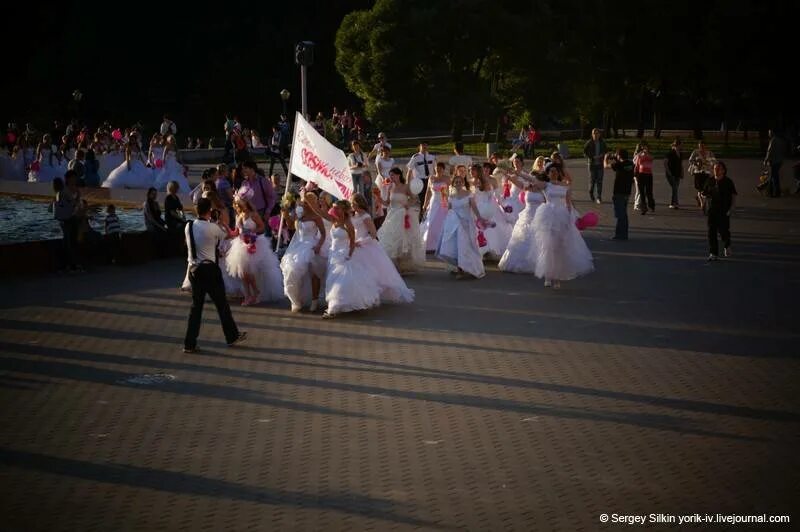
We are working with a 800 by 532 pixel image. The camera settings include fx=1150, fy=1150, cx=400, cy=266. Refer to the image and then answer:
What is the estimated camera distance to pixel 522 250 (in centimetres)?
2103

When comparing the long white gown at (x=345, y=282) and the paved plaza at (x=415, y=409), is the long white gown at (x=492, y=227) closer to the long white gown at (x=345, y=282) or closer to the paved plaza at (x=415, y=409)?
the paved plaza at (x=415, y=409)

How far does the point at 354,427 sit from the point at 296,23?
57.8 meters

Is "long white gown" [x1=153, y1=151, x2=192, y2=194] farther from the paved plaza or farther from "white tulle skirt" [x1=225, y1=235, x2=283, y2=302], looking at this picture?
"white tulle skirt" [x1=225, y1=235, x2=283, y2=302]

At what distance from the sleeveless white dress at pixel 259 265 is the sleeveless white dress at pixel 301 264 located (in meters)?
0.73

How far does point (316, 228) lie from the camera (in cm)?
1762

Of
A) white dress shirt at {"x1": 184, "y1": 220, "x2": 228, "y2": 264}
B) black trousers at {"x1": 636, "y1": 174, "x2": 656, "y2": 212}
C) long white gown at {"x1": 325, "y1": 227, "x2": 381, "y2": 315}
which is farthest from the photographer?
black trousers at {"x1": 636, "y1": 174, "x2": 656, "y2": 212}

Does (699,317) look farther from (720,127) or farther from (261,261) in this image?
(720,127)

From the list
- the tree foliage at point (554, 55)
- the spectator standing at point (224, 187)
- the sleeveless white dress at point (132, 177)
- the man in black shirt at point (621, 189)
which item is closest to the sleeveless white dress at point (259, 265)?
the spectator standing at point (224, 187)

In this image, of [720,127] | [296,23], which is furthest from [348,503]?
[720,127]

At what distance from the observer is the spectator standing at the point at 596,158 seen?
101ft

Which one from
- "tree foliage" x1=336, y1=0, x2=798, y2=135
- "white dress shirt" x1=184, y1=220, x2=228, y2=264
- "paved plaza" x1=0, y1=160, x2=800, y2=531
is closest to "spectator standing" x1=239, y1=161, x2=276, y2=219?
"paved plaza" x1=0, y1=160, x2=800, y2=531

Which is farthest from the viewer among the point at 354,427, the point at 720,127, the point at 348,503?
the point at 720,127

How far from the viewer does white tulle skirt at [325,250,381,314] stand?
16812 mm

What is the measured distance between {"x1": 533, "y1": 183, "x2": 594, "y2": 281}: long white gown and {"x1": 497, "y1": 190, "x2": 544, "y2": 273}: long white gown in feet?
4.15
